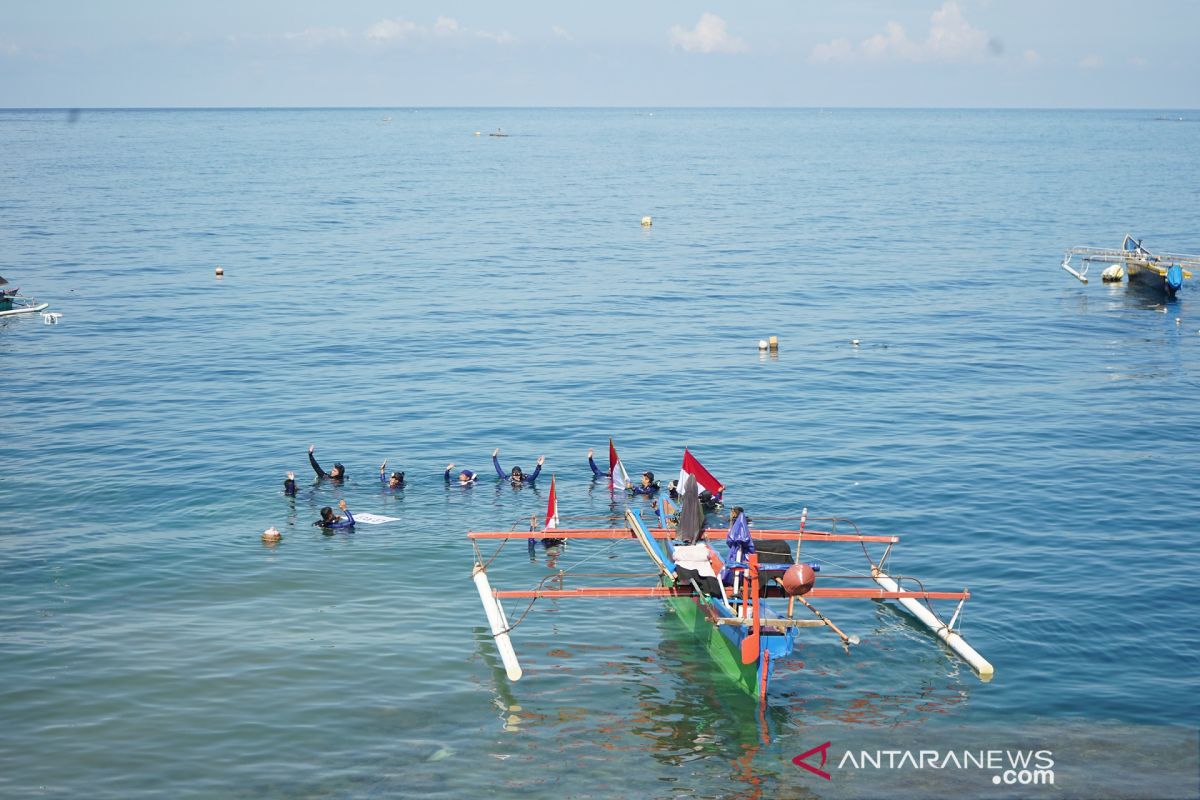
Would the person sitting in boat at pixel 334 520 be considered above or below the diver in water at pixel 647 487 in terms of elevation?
below

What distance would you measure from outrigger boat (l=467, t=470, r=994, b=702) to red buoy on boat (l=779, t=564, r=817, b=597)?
2 cm

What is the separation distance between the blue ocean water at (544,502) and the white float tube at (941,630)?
63 centimetres

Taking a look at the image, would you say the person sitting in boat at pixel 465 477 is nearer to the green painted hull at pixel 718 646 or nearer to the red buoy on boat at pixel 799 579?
the green painted hull at pixel 718 646

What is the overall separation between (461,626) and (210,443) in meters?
21.5

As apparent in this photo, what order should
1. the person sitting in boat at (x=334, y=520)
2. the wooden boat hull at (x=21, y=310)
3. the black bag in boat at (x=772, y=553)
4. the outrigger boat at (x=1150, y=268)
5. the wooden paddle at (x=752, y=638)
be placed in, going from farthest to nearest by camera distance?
the outrigger boat at (x=1150, y=268)
the wooden boat hull at (x=21, y=310)
the person sitting in boat at (x=334, y=520)
the black bag in boat at (x=772, y=553)
the wooden paddle at (x=752, y=638)

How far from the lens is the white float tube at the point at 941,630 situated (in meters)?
27.6

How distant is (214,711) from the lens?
2716 centimetres

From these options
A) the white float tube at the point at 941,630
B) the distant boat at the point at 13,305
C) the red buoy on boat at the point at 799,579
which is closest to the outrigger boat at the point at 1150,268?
the white float tube at the point at 941,630

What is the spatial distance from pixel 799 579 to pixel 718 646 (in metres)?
4.45

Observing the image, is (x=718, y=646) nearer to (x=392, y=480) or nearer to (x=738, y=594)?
(x=738, y=594)

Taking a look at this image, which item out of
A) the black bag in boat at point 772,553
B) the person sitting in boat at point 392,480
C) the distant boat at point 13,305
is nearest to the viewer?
the black bag in boat at point 772,553

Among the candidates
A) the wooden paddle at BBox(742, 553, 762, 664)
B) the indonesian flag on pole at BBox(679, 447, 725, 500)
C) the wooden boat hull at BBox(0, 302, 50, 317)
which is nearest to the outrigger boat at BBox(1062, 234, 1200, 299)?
the indonesian flag on pole at BBox(679, 447, 725, 500)

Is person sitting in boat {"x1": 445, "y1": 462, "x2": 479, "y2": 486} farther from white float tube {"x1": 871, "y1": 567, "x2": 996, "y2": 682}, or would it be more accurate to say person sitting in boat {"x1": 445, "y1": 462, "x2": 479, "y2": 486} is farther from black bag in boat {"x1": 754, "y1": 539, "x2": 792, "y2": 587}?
white float tube {"x1": 871, "y1": 567, "x2": 996, "y2": 682}

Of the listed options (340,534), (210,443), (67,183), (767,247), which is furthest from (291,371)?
(67,183)
